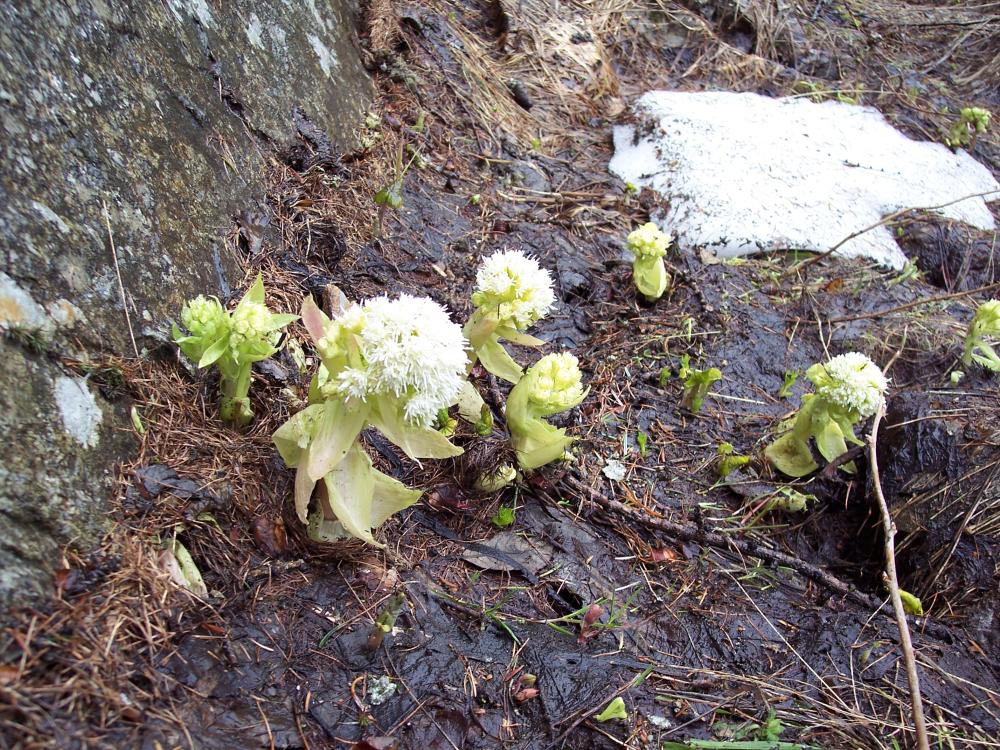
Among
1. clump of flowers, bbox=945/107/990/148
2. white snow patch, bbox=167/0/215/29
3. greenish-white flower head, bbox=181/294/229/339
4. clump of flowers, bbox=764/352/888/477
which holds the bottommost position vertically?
clump of flowers, bbox=945/107/990/148

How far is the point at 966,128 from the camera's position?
16.8 feet

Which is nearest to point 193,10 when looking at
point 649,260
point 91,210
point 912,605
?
point 91,210

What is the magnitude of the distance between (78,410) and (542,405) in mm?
1276

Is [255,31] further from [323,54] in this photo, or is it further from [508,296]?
[508,296]

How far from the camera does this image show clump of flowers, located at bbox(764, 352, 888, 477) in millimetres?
2488

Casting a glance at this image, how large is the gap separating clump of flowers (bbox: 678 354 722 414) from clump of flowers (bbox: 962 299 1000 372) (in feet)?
3.72

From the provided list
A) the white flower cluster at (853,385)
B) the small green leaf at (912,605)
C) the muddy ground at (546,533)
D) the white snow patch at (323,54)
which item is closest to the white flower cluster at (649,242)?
the muddy ground at (546,533)

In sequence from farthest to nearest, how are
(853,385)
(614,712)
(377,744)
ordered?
(853,385) < (614,712) < (377,744)

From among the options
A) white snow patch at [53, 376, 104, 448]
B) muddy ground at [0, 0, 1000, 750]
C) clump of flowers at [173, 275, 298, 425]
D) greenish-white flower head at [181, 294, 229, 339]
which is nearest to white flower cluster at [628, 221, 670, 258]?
muddy ground at [0, 0, 1000, 750]

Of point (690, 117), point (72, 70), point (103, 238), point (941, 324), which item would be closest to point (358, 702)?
point (103, 238)

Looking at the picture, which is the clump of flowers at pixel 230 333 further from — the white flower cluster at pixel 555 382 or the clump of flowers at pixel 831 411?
the clump of flowers at pixel 831 411

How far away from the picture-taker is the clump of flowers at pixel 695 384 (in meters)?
2.78

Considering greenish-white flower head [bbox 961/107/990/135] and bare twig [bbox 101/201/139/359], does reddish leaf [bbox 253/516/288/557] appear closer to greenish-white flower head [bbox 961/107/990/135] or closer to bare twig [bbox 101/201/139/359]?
bare twig [bbox 101/201/139/359]

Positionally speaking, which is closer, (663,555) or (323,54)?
(663,555)
